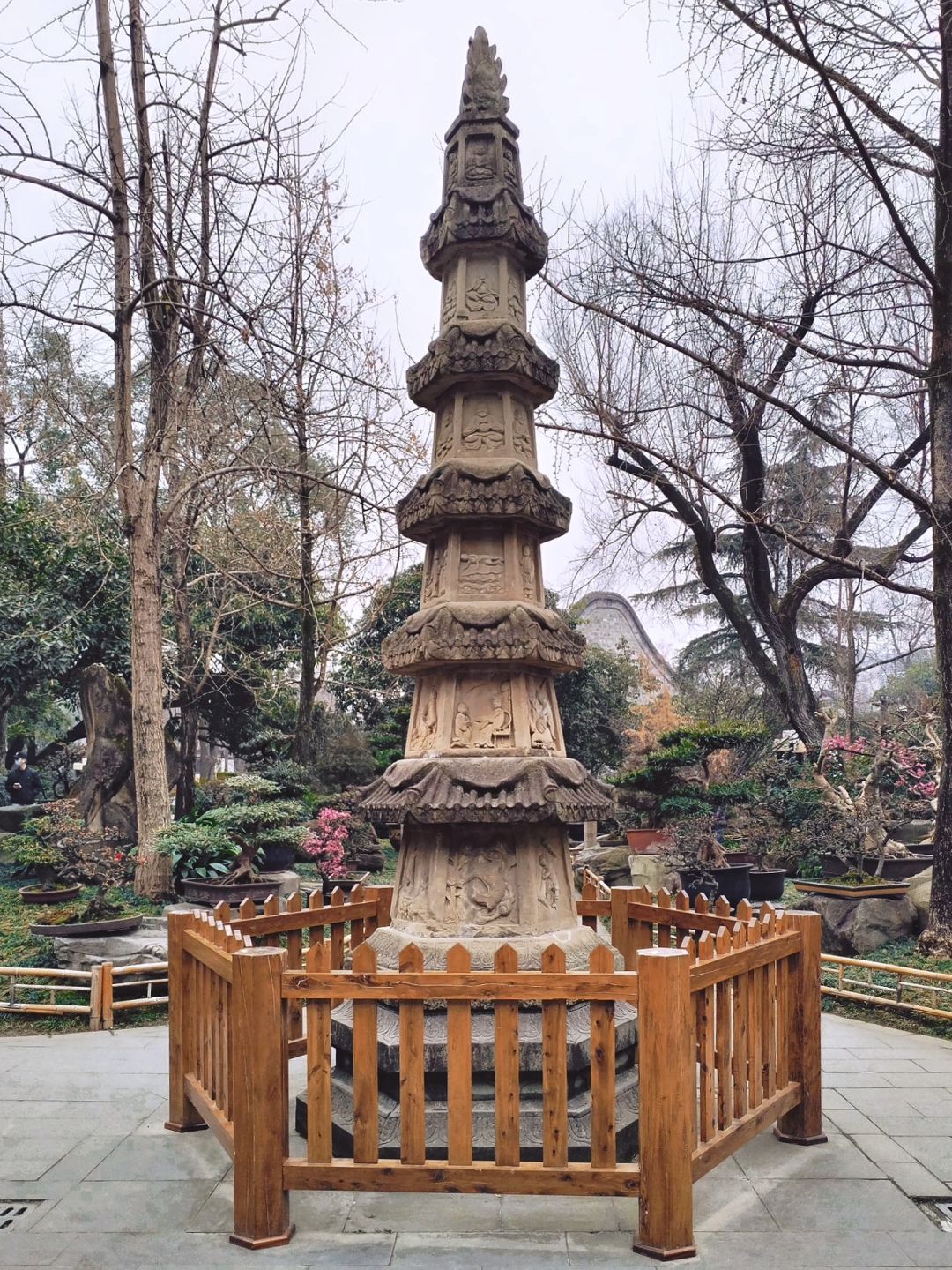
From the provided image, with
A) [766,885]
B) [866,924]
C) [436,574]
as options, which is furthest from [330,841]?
[436,574]

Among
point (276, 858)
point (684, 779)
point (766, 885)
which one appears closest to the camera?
point (766, 885)

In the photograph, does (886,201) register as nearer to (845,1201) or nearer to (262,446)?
(845,1201)

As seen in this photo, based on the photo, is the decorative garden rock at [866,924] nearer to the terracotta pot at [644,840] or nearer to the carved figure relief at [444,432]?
the terracotta pot at [644,840]

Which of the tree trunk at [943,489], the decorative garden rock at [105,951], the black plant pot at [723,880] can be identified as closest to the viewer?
the decorative garden rock at [105,951]

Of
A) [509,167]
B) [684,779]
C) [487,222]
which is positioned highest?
[509,167]

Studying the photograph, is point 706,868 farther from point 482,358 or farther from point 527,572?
point 482,358

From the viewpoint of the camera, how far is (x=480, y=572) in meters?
5.27

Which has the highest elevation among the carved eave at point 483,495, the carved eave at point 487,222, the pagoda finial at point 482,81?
the pagoda finial at point 482,81

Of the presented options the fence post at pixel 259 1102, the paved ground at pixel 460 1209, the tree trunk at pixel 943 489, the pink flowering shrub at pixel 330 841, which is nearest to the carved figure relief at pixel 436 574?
the fence post at pixel 259 1102

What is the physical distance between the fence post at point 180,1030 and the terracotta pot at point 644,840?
9.53m

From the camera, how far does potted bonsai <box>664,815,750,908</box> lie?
11125 millimetres

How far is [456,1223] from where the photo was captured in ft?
12.1

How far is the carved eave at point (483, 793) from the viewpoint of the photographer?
4648mm

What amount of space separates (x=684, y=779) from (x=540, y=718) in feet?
31.8
